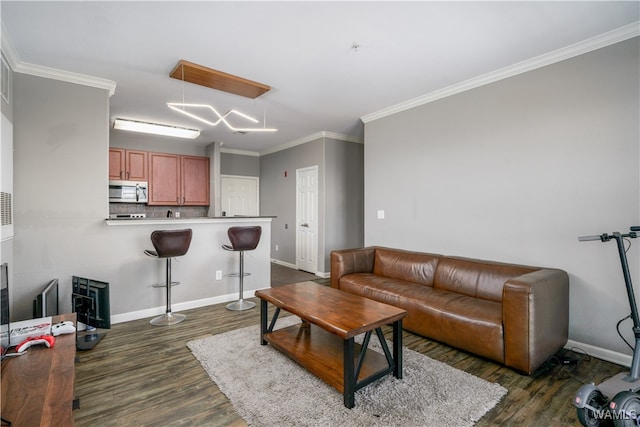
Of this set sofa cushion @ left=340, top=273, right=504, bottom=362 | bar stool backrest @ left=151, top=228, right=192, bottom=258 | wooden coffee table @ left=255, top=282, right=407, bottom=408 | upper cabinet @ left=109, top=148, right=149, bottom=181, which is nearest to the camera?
wooden coffee table @ left=255, top=282, right=407, bottom=408

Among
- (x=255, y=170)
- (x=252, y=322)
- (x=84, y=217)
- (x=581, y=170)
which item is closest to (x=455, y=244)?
(x=581, y=170)

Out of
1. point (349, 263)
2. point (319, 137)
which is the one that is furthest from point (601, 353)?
point (319, 137)

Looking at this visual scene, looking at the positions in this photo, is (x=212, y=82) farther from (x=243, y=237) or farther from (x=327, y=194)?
(x=327, y=194)

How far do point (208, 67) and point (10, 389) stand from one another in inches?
107

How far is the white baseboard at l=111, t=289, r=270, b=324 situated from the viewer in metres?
3.39

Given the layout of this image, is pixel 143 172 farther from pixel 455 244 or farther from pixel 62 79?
pixel 455 244

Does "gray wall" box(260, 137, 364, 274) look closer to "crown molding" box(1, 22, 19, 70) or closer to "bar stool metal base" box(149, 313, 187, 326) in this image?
"bar stool metal base" box(149, 313, 187, 326)

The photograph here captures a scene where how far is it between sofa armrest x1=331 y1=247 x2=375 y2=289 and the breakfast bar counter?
1.16 meters

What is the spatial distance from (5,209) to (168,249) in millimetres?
1290

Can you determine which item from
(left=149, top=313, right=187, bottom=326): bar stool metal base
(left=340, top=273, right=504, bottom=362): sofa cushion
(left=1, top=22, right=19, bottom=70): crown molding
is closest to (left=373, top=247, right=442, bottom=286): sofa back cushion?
(left=340, top=273, right=504, bottom=362): sofa cushion

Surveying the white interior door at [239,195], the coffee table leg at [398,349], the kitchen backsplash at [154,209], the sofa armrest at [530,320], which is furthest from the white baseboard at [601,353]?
the kitchen backsplash at [154,209]

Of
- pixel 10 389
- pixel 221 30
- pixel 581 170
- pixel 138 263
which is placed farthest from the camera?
pixel 138 263

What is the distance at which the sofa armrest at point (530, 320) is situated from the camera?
7.24ft

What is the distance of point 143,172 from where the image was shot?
5.71 m
